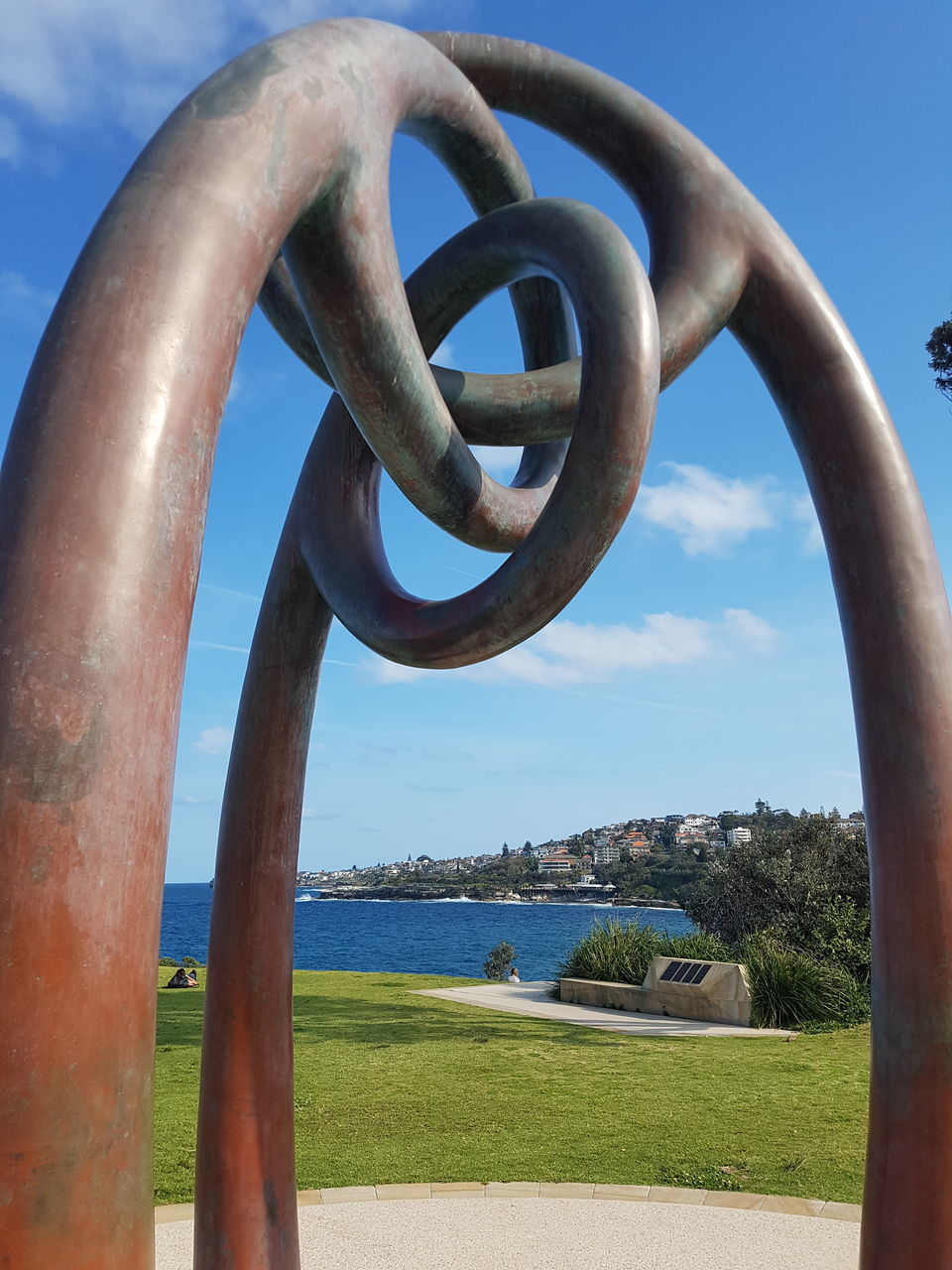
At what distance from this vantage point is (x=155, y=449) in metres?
2.47

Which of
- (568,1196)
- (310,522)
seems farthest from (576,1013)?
(310,522)

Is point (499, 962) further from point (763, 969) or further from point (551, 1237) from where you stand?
point (551, 1237)

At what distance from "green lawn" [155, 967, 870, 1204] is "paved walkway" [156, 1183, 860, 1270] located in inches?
Answer: 21.3

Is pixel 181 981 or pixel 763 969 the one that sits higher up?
pixel 763 969

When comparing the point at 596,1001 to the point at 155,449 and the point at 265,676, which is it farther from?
the point at 155,449

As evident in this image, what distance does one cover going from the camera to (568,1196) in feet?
25.4

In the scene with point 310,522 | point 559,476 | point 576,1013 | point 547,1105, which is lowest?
point 576,1013

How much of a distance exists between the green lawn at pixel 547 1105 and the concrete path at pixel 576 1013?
0.69 metres

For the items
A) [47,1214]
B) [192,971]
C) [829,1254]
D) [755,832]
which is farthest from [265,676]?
[755,832]

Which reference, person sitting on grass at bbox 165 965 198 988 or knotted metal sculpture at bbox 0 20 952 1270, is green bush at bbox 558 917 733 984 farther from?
knotted metal sculpture at bbox 0 20 952 1270

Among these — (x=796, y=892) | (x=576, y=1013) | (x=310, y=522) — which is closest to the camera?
(x=310, y=522)

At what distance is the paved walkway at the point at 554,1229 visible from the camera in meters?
6.47

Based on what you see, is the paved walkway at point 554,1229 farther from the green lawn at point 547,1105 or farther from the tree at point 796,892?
the tree at point 796,892

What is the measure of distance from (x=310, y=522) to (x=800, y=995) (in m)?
14.4
